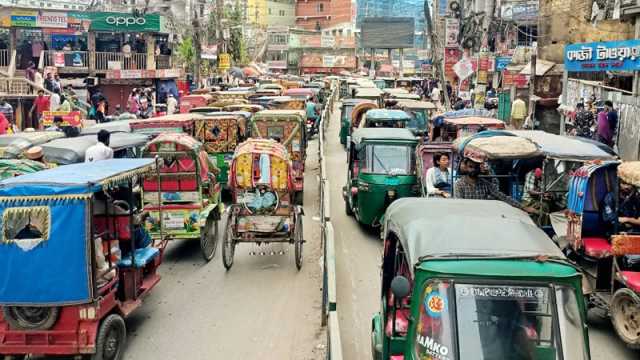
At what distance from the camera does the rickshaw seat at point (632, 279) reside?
320 inches

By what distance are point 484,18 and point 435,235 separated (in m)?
38.0

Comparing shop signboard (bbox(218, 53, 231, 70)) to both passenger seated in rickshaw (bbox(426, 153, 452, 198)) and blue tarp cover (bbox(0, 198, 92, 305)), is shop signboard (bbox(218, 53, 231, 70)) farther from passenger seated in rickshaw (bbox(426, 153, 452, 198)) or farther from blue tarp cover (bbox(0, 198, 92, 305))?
blue tarp cover (bbox(0, 198, 92, 305))

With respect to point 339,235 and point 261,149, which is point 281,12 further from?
point 261,149

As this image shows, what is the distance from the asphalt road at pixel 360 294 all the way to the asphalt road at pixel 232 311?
0.38 metres

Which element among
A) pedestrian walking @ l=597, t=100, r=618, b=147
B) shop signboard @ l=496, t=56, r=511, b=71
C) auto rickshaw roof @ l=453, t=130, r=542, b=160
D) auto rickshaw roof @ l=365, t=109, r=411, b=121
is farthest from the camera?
shop signboard @ l=496, t=56, r=511, b=71

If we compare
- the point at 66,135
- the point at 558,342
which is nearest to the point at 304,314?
the point at 558,342

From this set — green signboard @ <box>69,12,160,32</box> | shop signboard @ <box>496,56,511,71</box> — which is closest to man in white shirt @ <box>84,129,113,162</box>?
shop signboard @ <box>496,56,511,71</box>

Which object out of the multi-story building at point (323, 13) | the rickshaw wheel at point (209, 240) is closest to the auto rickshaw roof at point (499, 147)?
the rickshaw wheel at point (209, 240)

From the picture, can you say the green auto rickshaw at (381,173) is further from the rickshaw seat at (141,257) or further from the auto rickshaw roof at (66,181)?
the auto rickshaw roof at (66,181)

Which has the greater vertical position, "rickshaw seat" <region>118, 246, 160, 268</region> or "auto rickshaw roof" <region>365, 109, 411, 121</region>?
"auto rickshaw roof" <region>365, 109, 411, 121</region>

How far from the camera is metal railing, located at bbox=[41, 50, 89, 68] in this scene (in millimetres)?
35312

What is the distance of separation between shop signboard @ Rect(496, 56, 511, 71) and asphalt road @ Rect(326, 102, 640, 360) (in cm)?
2009

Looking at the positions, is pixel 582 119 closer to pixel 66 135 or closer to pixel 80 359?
pixel 66 135

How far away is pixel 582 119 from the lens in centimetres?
2011
